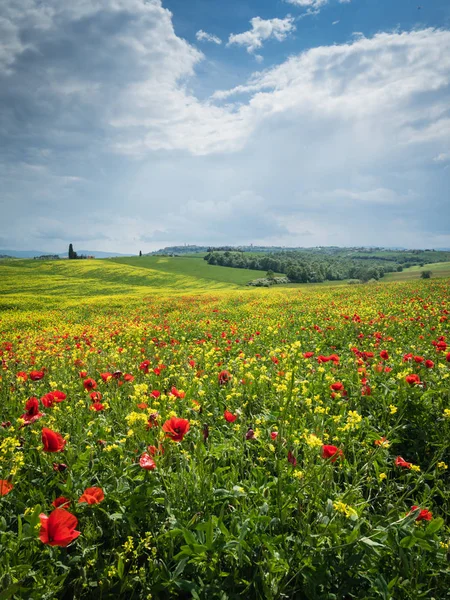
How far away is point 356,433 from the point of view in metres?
3.52

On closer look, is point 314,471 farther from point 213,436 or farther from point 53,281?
point 53,281

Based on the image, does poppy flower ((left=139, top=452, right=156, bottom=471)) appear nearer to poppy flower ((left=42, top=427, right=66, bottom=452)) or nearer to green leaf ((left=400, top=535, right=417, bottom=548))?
poppy flower ((left=42, top=427, right=66, bottom=452))

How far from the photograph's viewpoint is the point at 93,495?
2.11 m

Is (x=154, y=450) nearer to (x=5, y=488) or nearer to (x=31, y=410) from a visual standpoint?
(x=5, y=488)

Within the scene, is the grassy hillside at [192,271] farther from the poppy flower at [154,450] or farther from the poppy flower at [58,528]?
the poppy flower at [58,528]

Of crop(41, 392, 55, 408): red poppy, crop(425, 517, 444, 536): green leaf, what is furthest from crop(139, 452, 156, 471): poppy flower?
crop(425, 517, 444, 536): green leaf

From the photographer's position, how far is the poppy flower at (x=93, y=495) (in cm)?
204

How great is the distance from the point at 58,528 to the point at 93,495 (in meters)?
0.44

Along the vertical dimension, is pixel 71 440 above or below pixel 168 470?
below

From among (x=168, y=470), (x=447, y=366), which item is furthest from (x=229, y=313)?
(x=168, y=470)

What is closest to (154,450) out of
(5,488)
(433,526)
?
(5,488)

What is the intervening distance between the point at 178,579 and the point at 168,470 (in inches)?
28.9

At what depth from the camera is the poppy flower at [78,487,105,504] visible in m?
2.04

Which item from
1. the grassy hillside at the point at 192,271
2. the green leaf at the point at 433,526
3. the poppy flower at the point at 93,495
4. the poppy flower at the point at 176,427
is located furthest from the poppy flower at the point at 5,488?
the grassy hillside at the point at 192,271
